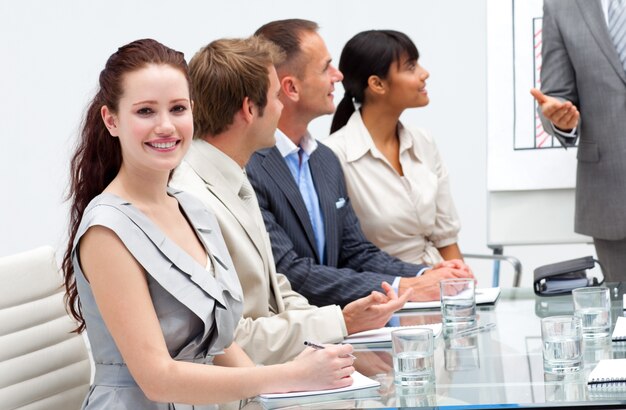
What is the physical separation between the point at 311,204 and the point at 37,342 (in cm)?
107

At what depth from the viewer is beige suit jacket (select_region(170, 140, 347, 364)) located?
7.04ft

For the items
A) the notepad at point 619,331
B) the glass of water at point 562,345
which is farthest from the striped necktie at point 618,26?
the glass of water at point 562,345

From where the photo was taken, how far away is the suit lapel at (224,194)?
2232mm

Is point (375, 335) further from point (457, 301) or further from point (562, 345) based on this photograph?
point (562, 345)

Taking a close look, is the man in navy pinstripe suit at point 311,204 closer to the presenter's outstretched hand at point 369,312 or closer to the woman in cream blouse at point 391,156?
the woman in cream blouse at point 391,156

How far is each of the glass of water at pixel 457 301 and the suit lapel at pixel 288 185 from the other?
0.74m

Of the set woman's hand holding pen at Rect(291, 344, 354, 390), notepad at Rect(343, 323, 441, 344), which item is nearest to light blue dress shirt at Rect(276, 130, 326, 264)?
notepad at Rect(343, 323, 441, 344)

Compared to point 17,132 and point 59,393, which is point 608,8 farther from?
point 17,132

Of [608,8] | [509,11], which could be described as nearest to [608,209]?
[608,8]

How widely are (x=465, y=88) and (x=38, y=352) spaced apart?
10.9 feet

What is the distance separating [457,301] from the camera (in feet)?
7.24

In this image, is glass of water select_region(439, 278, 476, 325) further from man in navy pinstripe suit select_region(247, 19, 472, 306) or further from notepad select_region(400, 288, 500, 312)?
man in navy pinstripe suit select_region(247, 19, 472, 306)

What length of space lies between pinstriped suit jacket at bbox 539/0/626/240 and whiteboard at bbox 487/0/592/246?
0.59 meters

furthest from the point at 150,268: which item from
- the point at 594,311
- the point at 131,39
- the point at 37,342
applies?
the point at 131,39
